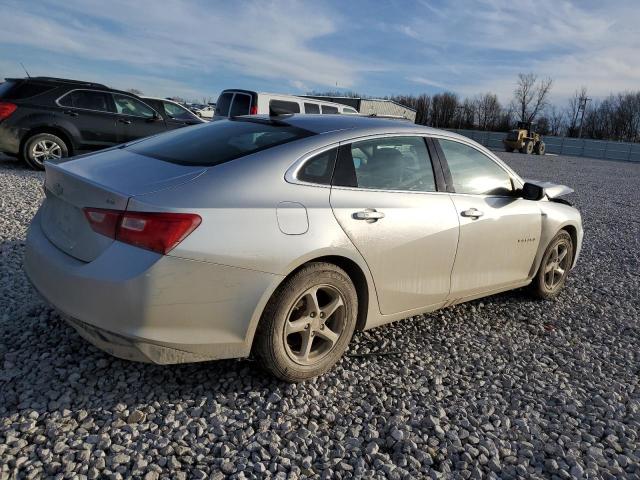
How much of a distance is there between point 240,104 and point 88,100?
18.0 ft

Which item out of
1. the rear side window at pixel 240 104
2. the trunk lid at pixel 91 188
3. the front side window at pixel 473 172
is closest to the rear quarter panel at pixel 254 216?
the trunk lid at pixel 91 188

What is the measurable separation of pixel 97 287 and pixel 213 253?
55cm

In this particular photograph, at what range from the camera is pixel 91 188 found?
8.25 feet

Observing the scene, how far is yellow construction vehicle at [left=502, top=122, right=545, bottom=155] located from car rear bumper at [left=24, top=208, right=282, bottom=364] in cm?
3877

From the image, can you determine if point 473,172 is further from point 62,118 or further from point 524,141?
point 524,141

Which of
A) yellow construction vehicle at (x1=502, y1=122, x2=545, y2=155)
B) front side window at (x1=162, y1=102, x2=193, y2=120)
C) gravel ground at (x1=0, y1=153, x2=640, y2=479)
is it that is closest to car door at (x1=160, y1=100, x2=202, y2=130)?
front side window at (x1=162, y1=102, x2=193, y2=120)

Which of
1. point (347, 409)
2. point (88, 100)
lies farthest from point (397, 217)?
point (88, 100)

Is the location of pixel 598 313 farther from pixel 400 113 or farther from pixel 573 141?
pixel 573 141

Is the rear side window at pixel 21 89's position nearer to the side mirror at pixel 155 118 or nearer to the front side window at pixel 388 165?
the side mirror at pixel 155 118

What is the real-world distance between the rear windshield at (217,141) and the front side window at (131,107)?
6832 mm

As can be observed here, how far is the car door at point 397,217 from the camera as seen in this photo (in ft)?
9.70

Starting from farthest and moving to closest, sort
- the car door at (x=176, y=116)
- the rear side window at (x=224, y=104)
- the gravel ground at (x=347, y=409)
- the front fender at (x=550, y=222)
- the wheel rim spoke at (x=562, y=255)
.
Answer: the rear side window at (x=224, y=104) → the car door at (x=176, y=116) → the wheel rim spoke at (x=562, y=255) → the front fender at (x=550, y=222) → the gravel ground at (x=347, y=409)

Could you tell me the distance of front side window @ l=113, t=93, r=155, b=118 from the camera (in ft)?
31.3

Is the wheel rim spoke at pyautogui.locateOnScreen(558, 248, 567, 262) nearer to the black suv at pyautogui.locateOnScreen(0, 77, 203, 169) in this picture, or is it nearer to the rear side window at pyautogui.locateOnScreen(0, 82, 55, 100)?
the black suv at pyautogui.locateOnScreen(0, 77, 203, 169)
